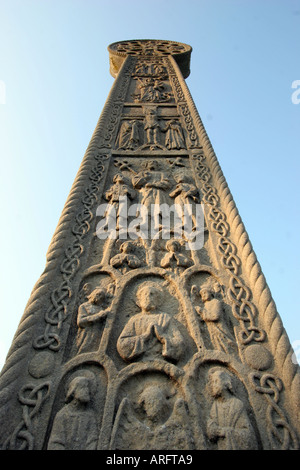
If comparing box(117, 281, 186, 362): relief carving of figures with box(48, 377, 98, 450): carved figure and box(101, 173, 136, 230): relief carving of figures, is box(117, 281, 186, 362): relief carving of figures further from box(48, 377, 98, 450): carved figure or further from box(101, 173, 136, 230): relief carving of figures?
box(101, 173, 136, 230): relief carving of figures

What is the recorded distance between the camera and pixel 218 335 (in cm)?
278

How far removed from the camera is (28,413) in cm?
227

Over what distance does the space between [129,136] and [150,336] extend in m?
3.76

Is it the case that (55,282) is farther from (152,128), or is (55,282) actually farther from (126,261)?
(152,128)

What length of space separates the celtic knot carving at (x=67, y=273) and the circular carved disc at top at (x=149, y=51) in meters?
5.60

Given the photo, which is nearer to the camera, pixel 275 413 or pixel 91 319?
pixel 275 413

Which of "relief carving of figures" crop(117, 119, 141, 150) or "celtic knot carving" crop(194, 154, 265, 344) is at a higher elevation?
"relief carving of figures" crop(117, 119, 141, 150)

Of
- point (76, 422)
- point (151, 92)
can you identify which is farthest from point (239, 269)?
point (151, 92)

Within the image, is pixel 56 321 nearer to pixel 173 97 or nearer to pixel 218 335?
pixel 218 335

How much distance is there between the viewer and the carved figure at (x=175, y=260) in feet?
11.2

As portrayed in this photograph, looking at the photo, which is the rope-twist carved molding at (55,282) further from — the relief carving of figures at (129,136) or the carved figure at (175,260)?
the carved figure at (175,260)

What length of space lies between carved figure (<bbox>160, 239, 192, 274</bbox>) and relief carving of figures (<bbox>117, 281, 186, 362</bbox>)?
47 centimetres

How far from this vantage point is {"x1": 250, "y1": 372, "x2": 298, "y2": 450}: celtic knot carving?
2.12 meters

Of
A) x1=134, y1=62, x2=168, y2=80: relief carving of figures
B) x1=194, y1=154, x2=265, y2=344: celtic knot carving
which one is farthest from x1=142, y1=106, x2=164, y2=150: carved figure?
x1=134, y1=62, x2=168, y2=80: relief carving of figures
